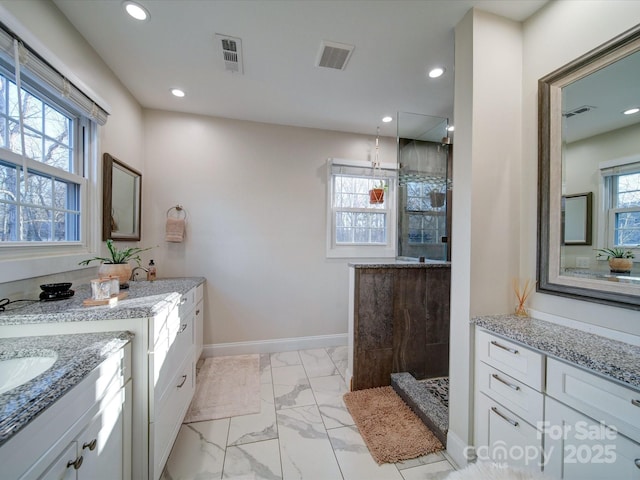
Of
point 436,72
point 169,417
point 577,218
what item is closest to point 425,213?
point 436,72

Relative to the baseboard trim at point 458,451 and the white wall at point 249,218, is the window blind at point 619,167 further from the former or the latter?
the white wall at point 249,218

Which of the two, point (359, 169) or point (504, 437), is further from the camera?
point (359, 169)

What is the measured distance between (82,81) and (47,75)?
0.33m

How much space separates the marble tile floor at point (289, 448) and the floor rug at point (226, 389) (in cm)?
8

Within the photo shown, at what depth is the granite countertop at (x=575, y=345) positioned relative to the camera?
87 cm

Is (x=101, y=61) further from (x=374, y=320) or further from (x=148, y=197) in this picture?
(x=374, y=320)

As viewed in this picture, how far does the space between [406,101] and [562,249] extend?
1.81 metres

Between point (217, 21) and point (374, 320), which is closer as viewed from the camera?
point (217, 21)

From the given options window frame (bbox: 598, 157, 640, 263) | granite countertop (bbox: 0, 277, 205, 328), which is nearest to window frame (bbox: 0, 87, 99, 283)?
granite countertop (bbox: 0, 277, 205, 328)

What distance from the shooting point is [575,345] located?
104cm

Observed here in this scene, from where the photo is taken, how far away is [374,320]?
7.31 feet

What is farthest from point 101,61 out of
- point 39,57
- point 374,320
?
point 374,320

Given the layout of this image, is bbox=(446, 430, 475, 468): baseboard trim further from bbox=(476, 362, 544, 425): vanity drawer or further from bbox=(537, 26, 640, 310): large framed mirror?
bbox=(537, 26, 640, 310): large framed mirror

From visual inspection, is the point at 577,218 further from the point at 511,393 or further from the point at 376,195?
the point at 376,195
